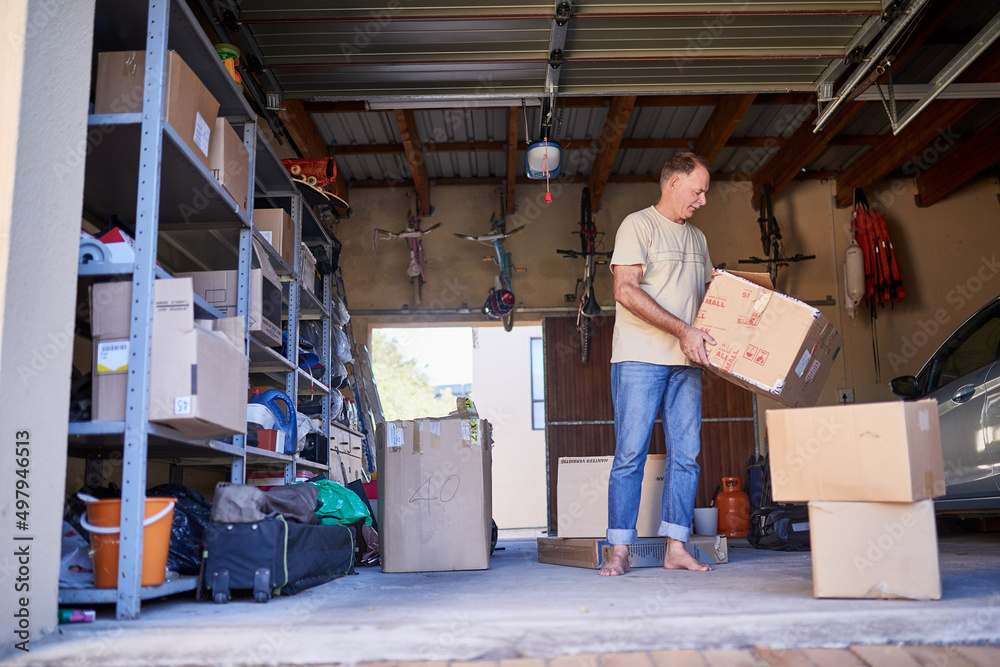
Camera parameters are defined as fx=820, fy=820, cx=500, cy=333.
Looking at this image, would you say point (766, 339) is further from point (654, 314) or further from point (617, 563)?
point (617, 563)

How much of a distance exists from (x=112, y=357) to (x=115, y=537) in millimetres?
522

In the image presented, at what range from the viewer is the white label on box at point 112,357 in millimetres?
2424

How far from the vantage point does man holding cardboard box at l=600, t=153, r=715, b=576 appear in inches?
128

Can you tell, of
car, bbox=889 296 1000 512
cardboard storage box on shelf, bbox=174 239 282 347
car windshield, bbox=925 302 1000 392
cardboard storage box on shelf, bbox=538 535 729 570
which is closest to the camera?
cardboard storage box on shelf, bbox=538 535 729 570

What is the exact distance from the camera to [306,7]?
387 cm

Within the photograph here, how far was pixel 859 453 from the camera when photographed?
229cm

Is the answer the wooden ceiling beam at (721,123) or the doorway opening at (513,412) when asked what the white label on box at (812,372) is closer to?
the wooden ceiling beam at (721,123)

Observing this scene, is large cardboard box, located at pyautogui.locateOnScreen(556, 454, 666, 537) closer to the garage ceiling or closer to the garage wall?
the garage ceiling

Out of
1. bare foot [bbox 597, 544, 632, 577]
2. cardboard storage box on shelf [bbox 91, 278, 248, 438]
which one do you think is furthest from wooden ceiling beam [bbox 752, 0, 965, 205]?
cardboard storage box on shelf [bbox 91, 278, 248, 438]

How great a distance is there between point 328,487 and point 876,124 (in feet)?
18.7

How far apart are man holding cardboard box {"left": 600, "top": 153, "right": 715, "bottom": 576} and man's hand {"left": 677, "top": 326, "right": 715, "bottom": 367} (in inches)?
2.5

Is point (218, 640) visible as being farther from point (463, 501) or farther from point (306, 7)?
→ point (306, 7)

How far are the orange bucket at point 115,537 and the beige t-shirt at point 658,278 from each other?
1767mm

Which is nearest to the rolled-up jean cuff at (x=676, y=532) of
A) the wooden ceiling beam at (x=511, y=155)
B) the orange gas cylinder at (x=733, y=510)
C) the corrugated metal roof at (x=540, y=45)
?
the corrugated metal roof at (x=540, y=45)
